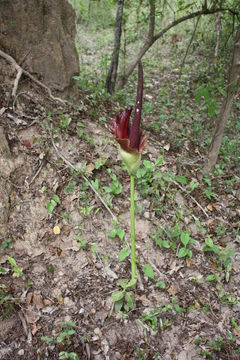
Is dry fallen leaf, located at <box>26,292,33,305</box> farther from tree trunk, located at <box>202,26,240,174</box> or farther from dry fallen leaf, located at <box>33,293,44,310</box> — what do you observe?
tree trunk, located at <box>202,26,240,174</box>

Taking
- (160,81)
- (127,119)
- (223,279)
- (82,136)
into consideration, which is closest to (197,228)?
(223,279)

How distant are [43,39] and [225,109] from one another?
191cm

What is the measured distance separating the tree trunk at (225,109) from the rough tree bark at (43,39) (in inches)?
62.8

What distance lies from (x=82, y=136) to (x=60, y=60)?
33.8 inches

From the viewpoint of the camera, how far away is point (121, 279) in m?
2.43

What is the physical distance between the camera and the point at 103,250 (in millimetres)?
2621

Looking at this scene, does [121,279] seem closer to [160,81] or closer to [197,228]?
[197,228]

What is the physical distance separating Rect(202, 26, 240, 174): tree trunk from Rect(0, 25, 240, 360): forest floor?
18 cm

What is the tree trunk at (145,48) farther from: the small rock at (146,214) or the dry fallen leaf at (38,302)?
the dry fallen leaf at (38,302)

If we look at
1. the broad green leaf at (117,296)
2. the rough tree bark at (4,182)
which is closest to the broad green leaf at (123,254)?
the broad green leaf at (117,296)

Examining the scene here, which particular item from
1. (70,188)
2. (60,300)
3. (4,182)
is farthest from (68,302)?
(4,182)

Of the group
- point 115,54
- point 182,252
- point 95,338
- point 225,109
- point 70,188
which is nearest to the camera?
point 95,338

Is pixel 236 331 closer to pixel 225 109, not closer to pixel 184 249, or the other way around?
pixel 184 249

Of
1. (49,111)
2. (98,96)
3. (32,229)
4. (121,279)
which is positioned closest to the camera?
(121,279)
